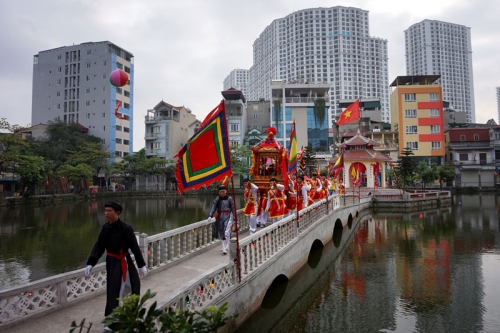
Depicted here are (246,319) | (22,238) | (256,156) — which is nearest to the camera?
(246,319)

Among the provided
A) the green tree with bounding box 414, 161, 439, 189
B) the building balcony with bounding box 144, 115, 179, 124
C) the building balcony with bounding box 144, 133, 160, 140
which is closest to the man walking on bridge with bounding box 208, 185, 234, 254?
the green tree with bounding box 414, 161, 439, 189

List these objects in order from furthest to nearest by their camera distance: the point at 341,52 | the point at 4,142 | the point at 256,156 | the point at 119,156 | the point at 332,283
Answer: the point at 341,52 → the point at 119,156 → the point at 4,142 → the point at 256,156 → the point at 332,283

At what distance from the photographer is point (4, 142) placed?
101 feet

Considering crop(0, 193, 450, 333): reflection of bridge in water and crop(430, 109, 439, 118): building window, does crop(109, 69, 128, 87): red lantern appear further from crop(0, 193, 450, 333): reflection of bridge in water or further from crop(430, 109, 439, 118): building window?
crop(430, 109, 439, 118): building window

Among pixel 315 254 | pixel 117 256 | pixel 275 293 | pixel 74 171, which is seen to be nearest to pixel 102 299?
pixel 117 256

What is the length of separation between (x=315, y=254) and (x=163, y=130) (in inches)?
1729

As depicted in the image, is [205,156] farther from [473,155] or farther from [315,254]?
[473,155]

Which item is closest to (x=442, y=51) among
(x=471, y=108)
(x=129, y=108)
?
(x=471, y=108)

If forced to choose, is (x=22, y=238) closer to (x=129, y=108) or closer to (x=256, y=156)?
(x=256, y=156)

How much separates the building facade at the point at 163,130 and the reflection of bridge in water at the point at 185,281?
4419 cm

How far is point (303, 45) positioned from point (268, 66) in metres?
13.9

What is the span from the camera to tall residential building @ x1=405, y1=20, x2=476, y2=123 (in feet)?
352

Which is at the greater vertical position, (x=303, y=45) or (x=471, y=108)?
(x=303, y=45)

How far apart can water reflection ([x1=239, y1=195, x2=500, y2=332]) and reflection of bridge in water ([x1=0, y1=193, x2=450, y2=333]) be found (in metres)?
0.92
